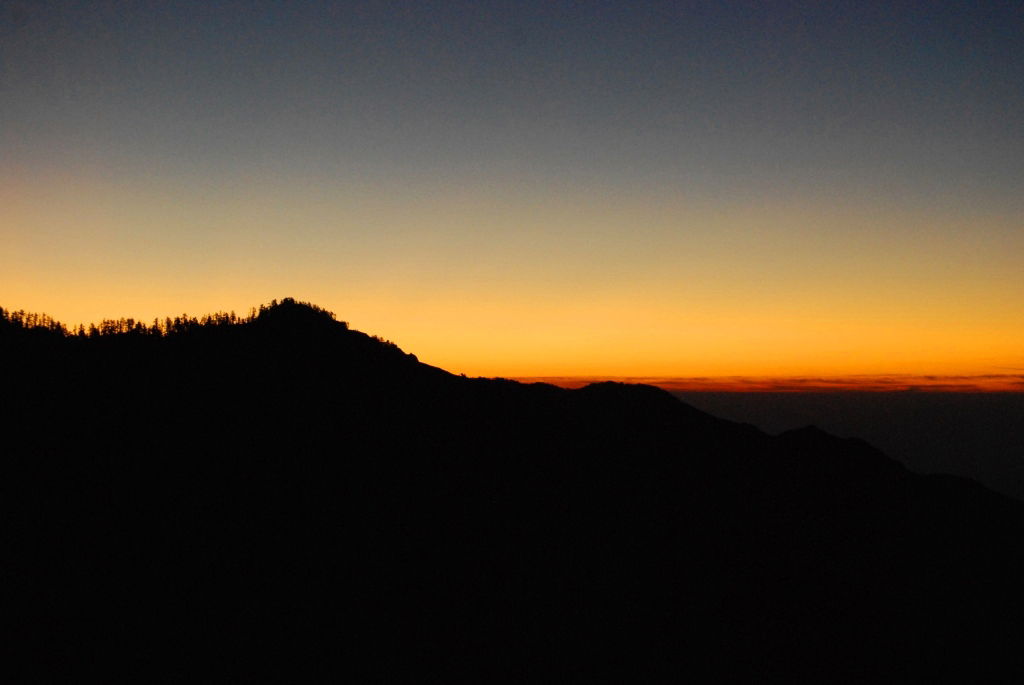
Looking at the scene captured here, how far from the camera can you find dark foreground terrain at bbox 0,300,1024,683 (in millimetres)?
18469

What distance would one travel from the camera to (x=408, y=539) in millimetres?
23266

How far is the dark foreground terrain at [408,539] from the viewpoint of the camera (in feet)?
60.6

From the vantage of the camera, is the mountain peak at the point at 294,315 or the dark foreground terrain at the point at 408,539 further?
the mountain peak at the point at 294,315

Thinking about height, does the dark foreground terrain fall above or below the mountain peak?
below

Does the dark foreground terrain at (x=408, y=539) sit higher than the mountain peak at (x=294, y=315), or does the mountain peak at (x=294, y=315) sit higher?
the mountain peak at (x=294, y=315)

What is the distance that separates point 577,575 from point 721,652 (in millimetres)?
5196

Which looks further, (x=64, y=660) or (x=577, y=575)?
(x=577, y=575)

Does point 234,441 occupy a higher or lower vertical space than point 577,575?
higher

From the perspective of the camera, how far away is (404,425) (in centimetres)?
2836

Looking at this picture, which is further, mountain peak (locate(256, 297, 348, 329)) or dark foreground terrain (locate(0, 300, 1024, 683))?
mountain peak (locate(256, 297, 348, 329))

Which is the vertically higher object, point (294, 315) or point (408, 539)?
point (294, 315)

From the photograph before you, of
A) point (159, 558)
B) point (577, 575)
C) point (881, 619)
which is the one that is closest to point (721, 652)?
point (577, 575)

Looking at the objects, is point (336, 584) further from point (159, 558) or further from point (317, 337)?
point (317, 337)

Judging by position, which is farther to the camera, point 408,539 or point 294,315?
point 294,315
